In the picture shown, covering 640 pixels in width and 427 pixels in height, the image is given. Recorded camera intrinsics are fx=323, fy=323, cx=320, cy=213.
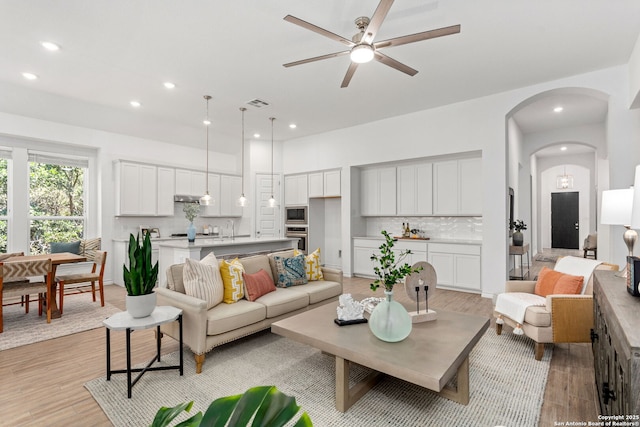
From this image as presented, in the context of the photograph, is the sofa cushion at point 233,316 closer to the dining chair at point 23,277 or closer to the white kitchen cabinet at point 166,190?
the dining chair at point 23,277

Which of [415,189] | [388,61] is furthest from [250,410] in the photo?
[415,189]

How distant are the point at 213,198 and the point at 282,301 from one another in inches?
179

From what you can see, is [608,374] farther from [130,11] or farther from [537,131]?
[537,131]

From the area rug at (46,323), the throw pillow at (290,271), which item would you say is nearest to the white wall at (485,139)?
the throw pillow at (290,271)

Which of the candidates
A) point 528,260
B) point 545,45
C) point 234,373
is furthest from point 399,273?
point 528,260

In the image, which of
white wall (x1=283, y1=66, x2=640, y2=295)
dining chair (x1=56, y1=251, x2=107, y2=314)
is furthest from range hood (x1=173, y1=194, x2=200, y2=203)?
white wall (x1=283, y1=66, x2=640, y2=295)

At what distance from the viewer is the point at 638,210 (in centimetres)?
157

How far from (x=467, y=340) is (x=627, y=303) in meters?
0.90

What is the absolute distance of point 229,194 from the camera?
295 inches

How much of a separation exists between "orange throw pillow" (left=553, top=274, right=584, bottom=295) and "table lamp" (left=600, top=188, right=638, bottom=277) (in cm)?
77

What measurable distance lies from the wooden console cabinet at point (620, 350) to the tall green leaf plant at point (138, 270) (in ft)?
8.65

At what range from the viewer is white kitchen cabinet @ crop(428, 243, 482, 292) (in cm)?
518

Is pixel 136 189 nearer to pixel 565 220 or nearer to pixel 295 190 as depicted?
pixel 295 190

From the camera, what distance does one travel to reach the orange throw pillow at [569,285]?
297 centimetres
